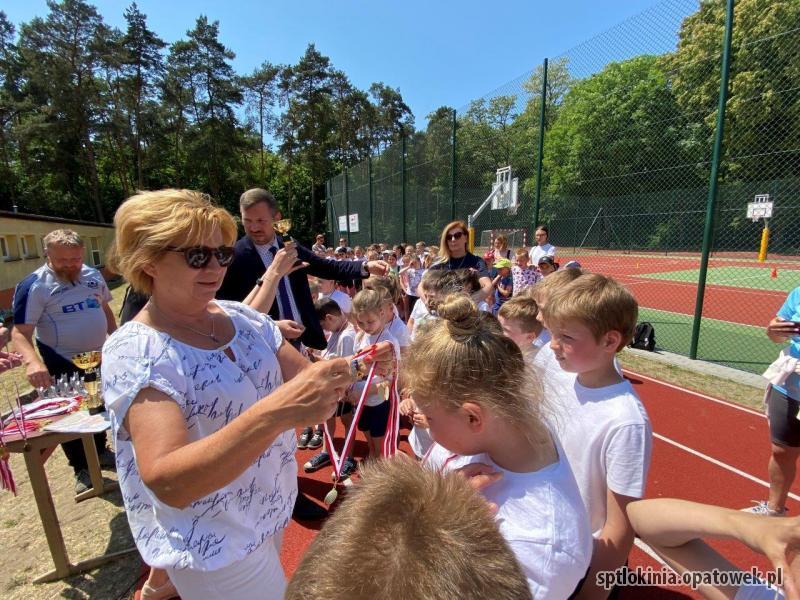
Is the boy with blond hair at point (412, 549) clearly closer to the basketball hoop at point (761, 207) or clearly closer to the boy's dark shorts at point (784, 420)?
the boy's dark shorts at point (784, 420)

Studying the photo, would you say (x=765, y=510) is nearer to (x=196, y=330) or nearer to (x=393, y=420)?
(x=393, y=420)

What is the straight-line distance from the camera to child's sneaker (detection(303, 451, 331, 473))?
4055mm

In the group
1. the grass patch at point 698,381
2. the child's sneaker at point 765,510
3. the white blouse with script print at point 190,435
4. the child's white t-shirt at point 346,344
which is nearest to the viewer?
the white blouse with script print at point 190,435

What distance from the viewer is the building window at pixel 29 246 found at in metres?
18.3

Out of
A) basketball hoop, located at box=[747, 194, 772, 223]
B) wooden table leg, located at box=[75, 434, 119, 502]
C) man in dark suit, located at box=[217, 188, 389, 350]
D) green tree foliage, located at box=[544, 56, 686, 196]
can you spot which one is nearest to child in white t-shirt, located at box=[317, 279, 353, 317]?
man in dark suit, located at box=[217, 188, 389, 350]

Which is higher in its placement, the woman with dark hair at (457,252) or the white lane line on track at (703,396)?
the woman with dark hair at (457,252)

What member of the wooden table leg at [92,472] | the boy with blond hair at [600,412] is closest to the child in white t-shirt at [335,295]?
the wooden table leg at [92,472]

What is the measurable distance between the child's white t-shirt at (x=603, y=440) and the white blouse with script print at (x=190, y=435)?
1108 mm

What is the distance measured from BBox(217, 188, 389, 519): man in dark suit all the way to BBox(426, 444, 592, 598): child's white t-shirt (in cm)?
218

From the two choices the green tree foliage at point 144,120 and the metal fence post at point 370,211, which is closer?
the metal fence post at point 370,211

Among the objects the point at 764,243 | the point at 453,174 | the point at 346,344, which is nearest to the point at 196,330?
the point at 346,344

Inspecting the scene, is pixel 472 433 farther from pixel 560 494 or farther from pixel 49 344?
pixel 49 344

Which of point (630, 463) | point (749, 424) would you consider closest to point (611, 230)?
point (749, 424)

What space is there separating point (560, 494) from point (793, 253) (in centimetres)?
1765
